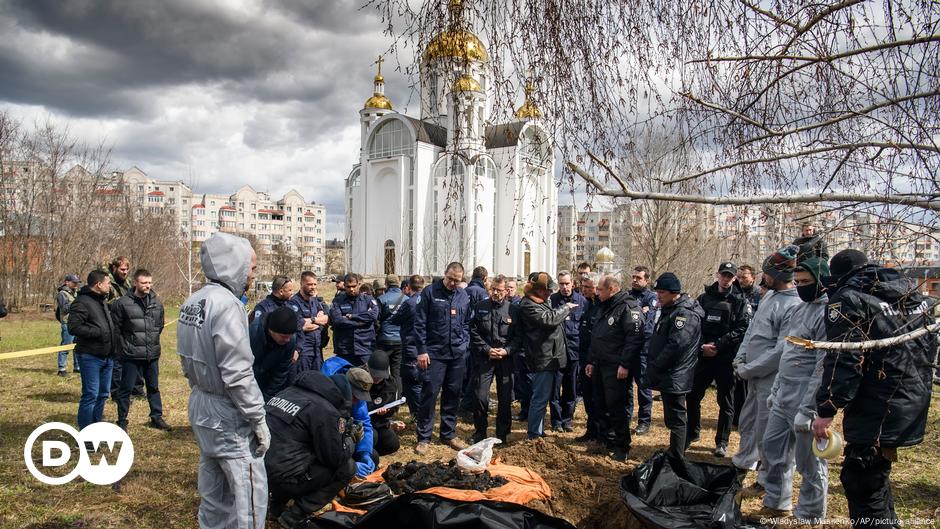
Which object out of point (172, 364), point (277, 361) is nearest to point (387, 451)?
point (277, 361)

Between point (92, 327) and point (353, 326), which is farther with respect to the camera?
point (353, 326)

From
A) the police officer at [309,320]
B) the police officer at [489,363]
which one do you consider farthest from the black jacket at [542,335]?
the police officer at [309,320]

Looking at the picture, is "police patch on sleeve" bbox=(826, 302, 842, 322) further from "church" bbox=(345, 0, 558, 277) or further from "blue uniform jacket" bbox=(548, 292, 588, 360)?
"blue uniform jacket" bbox=(548, 292, 588, 360)

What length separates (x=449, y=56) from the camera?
2.52m

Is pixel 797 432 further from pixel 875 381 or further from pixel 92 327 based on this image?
pixel 92 327

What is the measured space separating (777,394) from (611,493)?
151 cm

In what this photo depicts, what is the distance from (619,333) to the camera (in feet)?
18.9

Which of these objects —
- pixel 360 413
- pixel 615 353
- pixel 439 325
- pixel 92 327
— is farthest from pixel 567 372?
pixel 92 327

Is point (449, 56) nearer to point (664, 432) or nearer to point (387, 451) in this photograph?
→ point (387, 451)

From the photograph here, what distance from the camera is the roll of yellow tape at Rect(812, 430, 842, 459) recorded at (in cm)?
317

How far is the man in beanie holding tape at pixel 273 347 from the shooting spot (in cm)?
464

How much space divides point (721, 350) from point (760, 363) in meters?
1.43

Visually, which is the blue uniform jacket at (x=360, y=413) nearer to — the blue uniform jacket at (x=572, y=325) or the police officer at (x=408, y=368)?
the police officer at (x=408, y=368)

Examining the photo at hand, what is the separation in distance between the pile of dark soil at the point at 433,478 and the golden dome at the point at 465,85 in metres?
2.80
